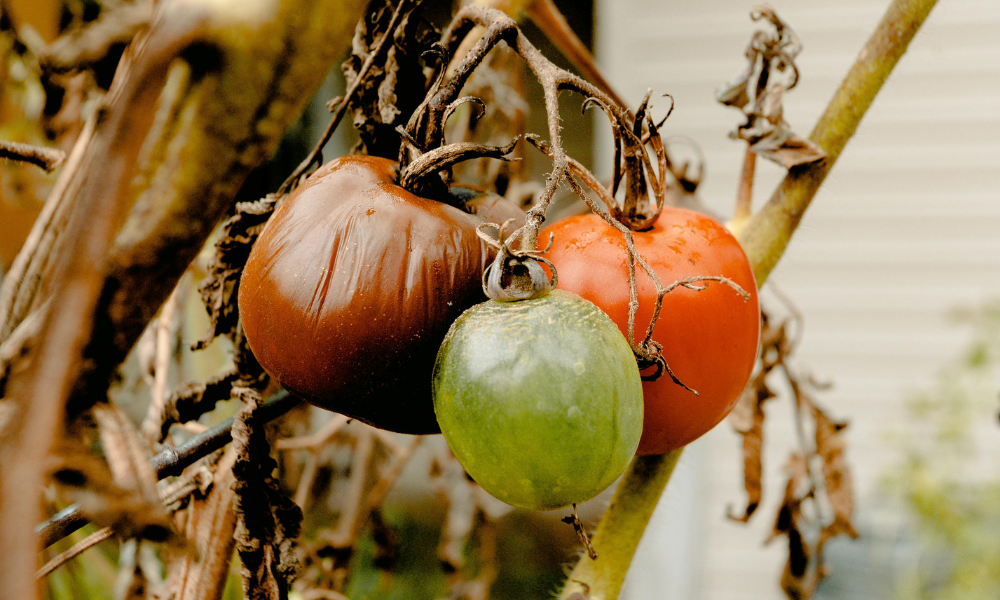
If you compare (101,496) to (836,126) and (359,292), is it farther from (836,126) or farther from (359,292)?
(836,126)

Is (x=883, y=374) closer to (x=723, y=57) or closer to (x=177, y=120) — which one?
(x=723, y=57)

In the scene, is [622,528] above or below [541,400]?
below

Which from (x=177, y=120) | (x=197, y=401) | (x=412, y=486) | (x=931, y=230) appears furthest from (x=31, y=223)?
(x=931, y=230)

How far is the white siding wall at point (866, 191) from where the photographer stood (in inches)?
94.3

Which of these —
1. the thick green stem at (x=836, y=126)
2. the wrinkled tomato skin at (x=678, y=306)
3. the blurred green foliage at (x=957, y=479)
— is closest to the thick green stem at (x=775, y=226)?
the thick green stem at (x=836, y=126)

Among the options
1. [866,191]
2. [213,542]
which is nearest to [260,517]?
[213,542]

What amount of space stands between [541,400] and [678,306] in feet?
0.51

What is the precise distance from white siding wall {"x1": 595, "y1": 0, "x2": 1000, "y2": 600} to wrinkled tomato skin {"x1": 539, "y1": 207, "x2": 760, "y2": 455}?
2039 millimetres

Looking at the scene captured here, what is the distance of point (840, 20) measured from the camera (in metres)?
2.38

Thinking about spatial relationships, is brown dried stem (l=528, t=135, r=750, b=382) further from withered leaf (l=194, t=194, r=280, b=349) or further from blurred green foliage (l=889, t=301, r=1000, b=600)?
blurred green foliage (l=889, t=301, r=1000, b=600)

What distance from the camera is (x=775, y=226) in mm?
602

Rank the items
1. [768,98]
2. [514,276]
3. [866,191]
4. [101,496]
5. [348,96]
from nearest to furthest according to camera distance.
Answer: [101,496]
[514,276]
[348,96]
[768,98]
[866,191]

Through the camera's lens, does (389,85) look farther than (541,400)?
Yes

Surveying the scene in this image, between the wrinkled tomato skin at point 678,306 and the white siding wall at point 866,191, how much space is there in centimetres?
204
